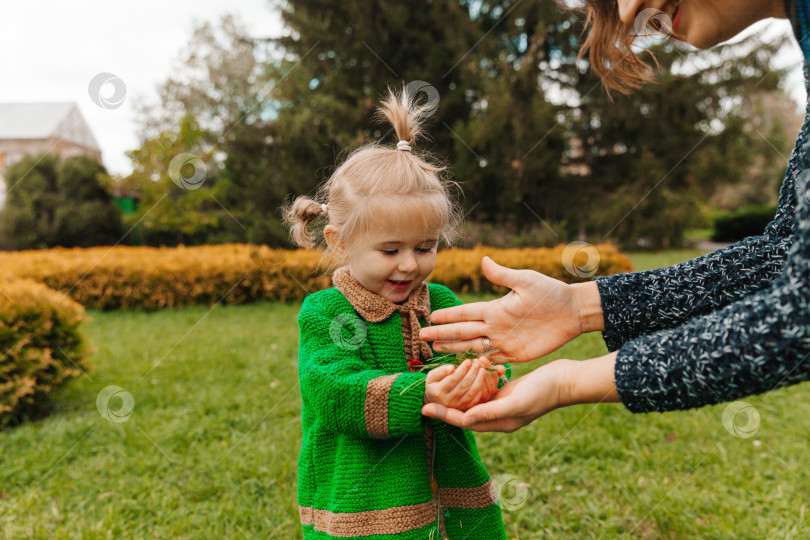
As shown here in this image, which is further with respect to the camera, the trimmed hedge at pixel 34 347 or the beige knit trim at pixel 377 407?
the trimmed hedge at pixel 34 347

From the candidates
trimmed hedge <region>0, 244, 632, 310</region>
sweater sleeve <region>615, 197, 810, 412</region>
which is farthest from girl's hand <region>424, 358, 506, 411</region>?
trimmed hedge <region>0, 244, 632, 310</region>

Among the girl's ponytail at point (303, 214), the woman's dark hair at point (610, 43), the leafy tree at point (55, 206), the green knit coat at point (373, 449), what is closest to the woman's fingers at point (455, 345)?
the green knit coat at point (373, 449)

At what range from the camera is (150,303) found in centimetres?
879

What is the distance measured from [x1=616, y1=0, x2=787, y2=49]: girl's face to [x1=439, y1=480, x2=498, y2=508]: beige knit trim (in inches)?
57.6

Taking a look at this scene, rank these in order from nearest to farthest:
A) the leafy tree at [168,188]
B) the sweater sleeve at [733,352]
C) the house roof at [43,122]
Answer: the sweater sleeve at [733,352]
the leafy tree at [168,188]
the house roof at [43,122]

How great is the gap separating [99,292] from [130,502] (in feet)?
21.7

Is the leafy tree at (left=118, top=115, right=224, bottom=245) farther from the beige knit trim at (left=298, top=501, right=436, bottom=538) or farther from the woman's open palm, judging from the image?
the beige knit trim at (left=298, top=501, right=436, bottom=538)

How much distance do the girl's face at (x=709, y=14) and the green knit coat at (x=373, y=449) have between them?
114 cm

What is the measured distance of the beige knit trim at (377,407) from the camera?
148 cm

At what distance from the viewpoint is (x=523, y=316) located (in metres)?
1.85

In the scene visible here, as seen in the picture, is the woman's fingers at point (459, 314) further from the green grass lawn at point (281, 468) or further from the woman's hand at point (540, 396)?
the green grass lawn at point (281, 468)

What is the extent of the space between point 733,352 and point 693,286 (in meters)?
0.70

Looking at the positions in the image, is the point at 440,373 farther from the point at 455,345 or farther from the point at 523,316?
the point at 523,316

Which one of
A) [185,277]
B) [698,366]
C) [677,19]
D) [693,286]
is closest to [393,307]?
[698,366]
